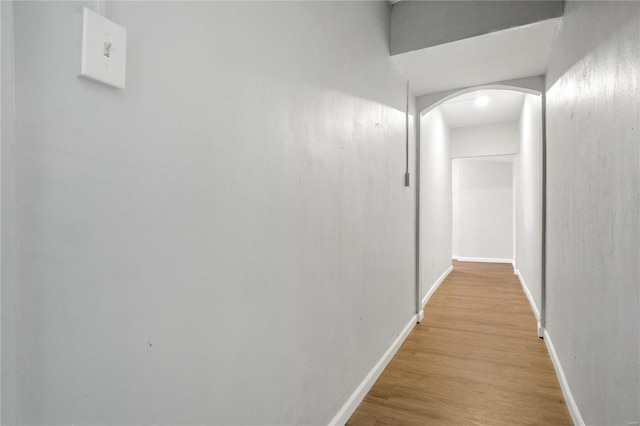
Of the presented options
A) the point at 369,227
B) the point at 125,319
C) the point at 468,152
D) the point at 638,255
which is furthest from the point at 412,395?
the point at 468,152

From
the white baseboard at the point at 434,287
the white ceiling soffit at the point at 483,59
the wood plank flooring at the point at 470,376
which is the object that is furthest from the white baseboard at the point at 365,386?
the white ceiling soffit at the point at 483,59

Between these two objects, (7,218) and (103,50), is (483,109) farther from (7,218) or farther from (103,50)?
(7,218)

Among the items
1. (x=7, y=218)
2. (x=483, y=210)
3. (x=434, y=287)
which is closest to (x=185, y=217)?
(x=7, y=218)

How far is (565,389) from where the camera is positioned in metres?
2.04

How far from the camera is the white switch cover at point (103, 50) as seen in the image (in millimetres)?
625

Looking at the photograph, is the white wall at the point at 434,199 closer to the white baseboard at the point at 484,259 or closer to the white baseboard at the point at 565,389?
the white baseboard at the point at 565,389

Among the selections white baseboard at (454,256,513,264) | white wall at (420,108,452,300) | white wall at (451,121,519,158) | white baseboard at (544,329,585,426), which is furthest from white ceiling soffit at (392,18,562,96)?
white baseboard at (454,256,513,264)

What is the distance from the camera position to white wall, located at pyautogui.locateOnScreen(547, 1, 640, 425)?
1047mm

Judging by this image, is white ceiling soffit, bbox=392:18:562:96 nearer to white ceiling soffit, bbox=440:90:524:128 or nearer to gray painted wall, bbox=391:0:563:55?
gray painted wall, bbox=391:0:563:55

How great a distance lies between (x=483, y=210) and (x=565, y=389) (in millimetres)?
6102

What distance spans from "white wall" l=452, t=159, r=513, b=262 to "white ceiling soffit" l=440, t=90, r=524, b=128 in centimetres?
203

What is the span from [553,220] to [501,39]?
4.54 ft

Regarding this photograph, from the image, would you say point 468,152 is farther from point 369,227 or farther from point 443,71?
point 369,227

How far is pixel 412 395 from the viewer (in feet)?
6.90
